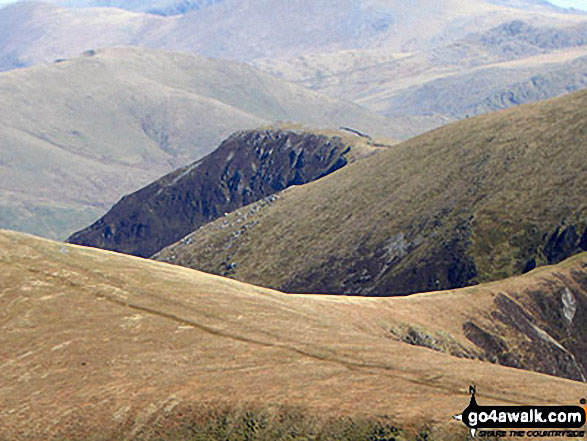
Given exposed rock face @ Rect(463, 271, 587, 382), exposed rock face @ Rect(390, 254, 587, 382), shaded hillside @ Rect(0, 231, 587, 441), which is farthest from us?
exposed rock face @ Rect(463, 271, 587, 382)

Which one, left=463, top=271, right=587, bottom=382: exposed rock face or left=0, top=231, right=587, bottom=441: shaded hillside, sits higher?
left=0, top=231, right=587, bottom=441: shaded hillside

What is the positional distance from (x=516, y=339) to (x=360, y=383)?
63.7 metres

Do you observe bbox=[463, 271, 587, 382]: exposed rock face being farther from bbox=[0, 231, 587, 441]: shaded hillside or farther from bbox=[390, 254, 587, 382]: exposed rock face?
bbox=[0, 231, 587, 441]: shaded hillside

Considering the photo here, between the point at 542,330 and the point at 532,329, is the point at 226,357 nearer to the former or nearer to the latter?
the point at 532,329

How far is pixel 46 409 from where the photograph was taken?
78125 millimetres

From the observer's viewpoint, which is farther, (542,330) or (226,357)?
(542,330)

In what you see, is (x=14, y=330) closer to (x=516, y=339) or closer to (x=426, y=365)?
(x=426, y=365)

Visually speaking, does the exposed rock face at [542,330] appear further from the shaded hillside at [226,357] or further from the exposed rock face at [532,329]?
the shaded hillside at [226,357]

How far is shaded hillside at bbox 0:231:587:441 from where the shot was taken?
224 feet

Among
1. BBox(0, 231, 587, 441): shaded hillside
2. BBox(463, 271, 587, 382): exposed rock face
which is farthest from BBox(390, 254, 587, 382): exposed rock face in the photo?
BBox(0, 231, 587, 441): shaded hillside

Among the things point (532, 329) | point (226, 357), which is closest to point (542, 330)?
point (532, 329)

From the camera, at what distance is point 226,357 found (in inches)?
3332

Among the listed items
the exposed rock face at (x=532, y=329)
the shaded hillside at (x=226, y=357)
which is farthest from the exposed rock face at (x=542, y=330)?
the shaded hillside at (x=226, y=357)

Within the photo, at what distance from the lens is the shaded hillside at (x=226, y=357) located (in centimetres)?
6812
